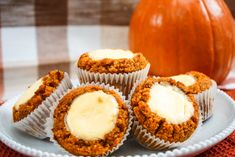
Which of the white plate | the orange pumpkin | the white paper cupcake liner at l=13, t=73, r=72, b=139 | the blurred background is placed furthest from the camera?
the blurred background

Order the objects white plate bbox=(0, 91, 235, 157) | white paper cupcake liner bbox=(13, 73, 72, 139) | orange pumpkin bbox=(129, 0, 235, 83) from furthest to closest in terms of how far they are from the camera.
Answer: orange pumpkin bbox=(129, 0, 235, 83) → white paper cupcake liner bbox=(13, 73, 72, 139) → white plate bbox=(0, 91, 235, 157)

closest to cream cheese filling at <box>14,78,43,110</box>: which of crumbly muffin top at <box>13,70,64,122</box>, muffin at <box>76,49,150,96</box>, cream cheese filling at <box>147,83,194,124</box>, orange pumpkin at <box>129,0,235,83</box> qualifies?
crumbly muffin top at <box>13,70,64,122</box>

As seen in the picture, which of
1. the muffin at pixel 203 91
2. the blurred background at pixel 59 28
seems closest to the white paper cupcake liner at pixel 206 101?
the muffin at pixel 203 91

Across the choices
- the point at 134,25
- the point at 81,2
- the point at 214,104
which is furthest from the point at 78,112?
the point at 81,2

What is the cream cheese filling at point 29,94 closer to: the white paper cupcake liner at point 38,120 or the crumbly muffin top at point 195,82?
the white paper cupcake liner at point 38,120

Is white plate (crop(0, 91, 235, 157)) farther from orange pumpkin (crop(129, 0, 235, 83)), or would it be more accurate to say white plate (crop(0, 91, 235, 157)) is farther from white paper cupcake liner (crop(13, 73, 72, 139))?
orange pumpkin (crop(129, 0, 235, 83))

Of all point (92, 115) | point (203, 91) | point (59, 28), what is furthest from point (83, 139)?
point (59, 28)

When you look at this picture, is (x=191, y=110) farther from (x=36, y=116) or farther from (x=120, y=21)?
(x=120, y=21)
